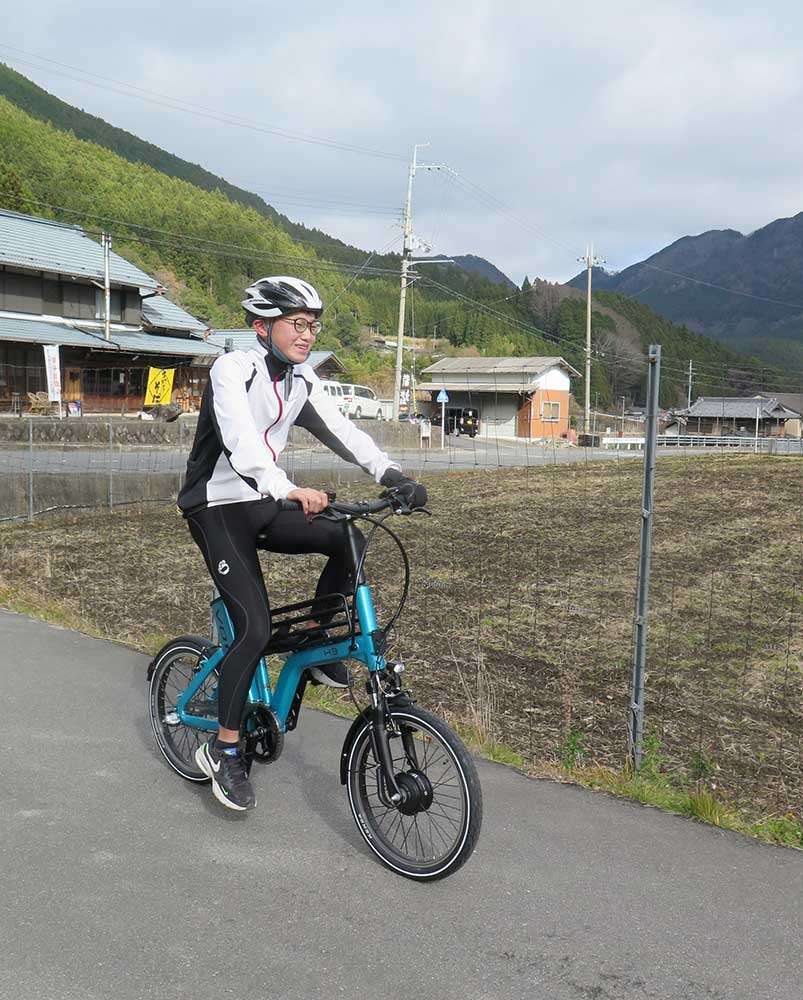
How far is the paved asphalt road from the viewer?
2.41 m

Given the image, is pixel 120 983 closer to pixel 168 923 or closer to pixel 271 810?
pixel 168 923

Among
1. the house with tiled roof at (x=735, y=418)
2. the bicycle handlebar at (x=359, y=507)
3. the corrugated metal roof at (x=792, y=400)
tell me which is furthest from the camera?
the corrugated metal roof at (x=792, y=400)

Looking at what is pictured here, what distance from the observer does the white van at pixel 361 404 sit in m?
43.1

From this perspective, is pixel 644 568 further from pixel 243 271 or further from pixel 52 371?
pixel 243 271

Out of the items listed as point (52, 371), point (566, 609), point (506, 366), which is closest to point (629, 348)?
point (506, 366)

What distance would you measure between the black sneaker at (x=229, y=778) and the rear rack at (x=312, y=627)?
1.50 feet

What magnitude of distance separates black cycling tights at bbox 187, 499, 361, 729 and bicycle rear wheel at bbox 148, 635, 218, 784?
1.47 ft

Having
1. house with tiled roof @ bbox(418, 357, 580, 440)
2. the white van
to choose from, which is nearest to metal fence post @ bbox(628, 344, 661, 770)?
the white van

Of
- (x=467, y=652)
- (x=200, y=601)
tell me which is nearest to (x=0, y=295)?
(x=200, y=601)

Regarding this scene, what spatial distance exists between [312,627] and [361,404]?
4117 centimetres

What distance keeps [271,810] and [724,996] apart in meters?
1.81

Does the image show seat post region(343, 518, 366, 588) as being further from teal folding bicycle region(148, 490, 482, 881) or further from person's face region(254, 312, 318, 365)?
person's face region(254, 312, 318, 365)

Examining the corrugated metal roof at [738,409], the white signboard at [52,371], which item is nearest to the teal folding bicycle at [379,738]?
the white signboard at [52,371]

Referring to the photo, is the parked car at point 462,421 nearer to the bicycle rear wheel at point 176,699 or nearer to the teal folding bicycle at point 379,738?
the bicycle rear wheel at point 176,699
